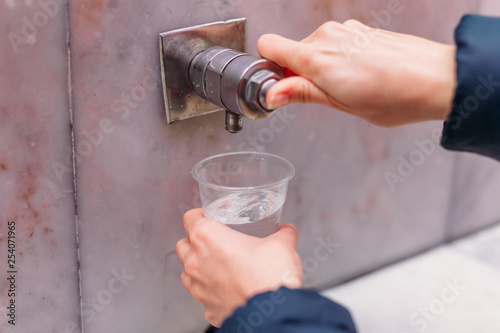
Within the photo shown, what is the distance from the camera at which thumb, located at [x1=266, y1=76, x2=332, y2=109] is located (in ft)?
1.73

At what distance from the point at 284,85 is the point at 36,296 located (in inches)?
16.0

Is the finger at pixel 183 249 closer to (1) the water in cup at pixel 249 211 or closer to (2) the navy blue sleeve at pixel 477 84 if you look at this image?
(1) the water in cup at pixel 249 211

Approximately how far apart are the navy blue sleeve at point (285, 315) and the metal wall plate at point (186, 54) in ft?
0.92

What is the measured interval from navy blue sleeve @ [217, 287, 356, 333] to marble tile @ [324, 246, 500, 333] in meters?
0.40

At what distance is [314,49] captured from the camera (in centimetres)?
58

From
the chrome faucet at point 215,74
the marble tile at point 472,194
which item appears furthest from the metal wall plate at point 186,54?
the marble tile at point 472,194

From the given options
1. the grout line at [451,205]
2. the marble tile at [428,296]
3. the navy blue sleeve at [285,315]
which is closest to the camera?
the navy blue sleeve at [285,315]

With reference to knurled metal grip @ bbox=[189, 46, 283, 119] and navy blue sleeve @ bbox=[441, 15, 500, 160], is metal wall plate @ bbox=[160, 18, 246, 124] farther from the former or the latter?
navy blue sleeve @ bbox=[441, 15, 500, 160]

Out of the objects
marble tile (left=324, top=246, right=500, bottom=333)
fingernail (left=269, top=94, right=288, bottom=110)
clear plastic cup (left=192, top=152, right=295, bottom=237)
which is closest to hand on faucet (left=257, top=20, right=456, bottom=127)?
fingernail (left=269, top=94, right=288, bottom=110)

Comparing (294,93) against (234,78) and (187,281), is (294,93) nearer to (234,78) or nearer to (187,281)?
(234,78)

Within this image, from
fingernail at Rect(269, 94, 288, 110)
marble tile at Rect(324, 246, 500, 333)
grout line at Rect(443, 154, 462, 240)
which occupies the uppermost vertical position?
fingernail at Rect(269, 94, 288, 110)

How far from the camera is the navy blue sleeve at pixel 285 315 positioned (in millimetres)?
472

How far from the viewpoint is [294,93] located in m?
0.56

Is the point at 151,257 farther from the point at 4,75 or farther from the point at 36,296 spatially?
the point at 4,75
